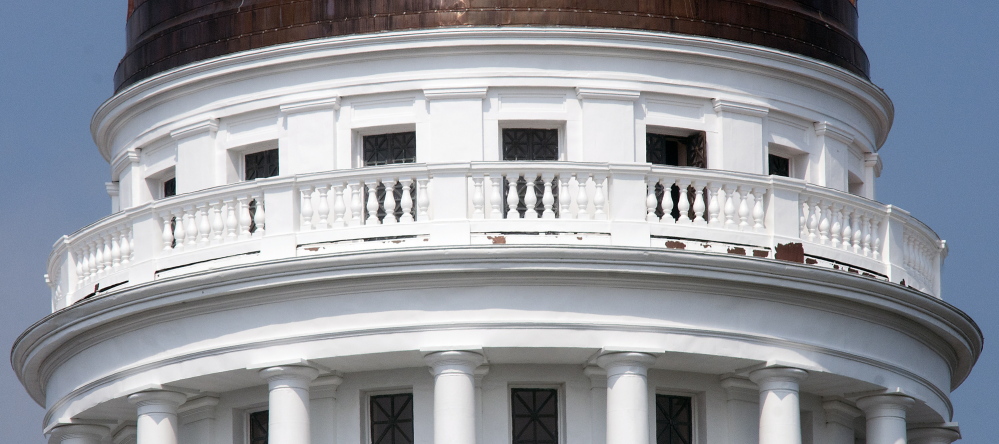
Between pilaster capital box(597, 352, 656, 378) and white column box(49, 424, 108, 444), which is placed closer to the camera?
pilaster capital box(597, 352, 656, 378)

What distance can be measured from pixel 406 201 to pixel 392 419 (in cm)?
338

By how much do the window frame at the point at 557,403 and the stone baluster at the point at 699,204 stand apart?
3008mm

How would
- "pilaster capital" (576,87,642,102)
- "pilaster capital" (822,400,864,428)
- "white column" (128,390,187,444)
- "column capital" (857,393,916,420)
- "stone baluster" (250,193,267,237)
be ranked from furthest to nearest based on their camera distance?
"pilaster capital" (822,400,864,428) < "pilaster capital" (576,87,642,102) < "column capital" (857,393,916,420) < "white column" (128,390,187,444) < "stone baluster" (250,193,267,237)

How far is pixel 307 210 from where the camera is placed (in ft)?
115

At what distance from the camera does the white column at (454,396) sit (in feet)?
111

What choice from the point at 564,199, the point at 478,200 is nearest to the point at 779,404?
the point at 564,199

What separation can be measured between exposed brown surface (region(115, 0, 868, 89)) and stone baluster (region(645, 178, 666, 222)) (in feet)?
10.2

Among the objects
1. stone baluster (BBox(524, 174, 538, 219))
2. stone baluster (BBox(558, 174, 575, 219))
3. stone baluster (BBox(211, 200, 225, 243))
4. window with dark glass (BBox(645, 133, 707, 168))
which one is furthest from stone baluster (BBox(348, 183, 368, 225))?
window with dark glass (BBox(645, 133, 707, 168))

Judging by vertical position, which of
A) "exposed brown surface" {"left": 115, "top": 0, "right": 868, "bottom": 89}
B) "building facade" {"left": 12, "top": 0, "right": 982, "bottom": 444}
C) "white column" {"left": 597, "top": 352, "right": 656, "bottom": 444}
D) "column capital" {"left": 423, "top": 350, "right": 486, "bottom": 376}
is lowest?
"white column" {"left": 597, "top": 352, "right": 656, "bottom": 444}

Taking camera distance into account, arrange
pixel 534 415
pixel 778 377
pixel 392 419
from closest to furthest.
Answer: pixel 778 377
pixel 534 415
pixel 392 419

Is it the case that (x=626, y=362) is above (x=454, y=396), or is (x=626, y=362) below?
above

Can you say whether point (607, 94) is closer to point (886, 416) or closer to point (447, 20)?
point (447, 20)

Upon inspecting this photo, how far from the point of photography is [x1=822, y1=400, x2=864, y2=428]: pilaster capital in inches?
1454

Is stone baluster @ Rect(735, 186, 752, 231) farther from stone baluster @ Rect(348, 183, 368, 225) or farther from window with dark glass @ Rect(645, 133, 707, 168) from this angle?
stone baluster @ Rect(348, 183, 368, 225)
